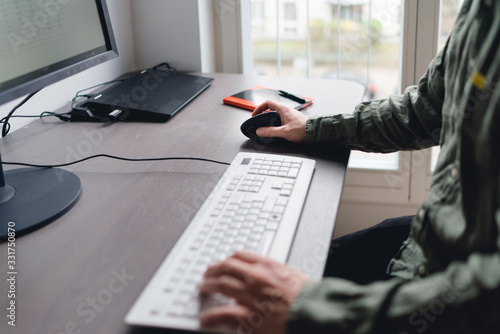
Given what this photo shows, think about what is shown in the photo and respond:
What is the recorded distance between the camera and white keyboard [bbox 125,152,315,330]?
25.8 inches

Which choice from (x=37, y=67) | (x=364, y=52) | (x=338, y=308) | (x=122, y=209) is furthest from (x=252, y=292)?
(x=364, y=52)

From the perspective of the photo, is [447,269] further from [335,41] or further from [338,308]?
[335,41]

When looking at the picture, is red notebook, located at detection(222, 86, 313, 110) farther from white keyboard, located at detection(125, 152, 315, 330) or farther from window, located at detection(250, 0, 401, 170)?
window, located at detection(250, 0, 401, 170)

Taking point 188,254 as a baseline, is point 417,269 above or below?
below

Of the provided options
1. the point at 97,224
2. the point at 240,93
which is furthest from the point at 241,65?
the point at 97,224

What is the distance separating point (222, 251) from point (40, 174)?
0.49 m

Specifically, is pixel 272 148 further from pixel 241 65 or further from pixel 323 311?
pixel 241 65

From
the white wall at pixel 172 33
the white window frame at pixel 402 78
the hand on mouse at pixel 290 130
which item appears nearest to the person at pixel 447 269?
the hand on mouse at pixel 290 130

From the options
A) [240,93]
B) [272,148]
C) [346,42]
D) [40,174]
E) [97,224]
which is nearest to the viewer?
[97,224]

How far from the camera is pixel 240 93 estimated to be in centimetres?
150

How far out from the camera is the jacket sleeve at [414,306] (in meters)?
0.61

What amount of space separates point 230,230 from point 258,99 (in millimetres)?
700

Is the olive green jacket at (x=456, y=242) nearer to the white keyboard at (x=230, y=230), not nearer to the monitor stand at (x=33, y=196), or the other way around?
the white keyboard at (x=230, y=230)

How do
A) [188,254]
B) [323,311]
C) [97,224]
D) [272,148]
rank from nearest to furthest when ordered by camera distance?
[323,311] → [188,254] → [97,224] → [272,148]
